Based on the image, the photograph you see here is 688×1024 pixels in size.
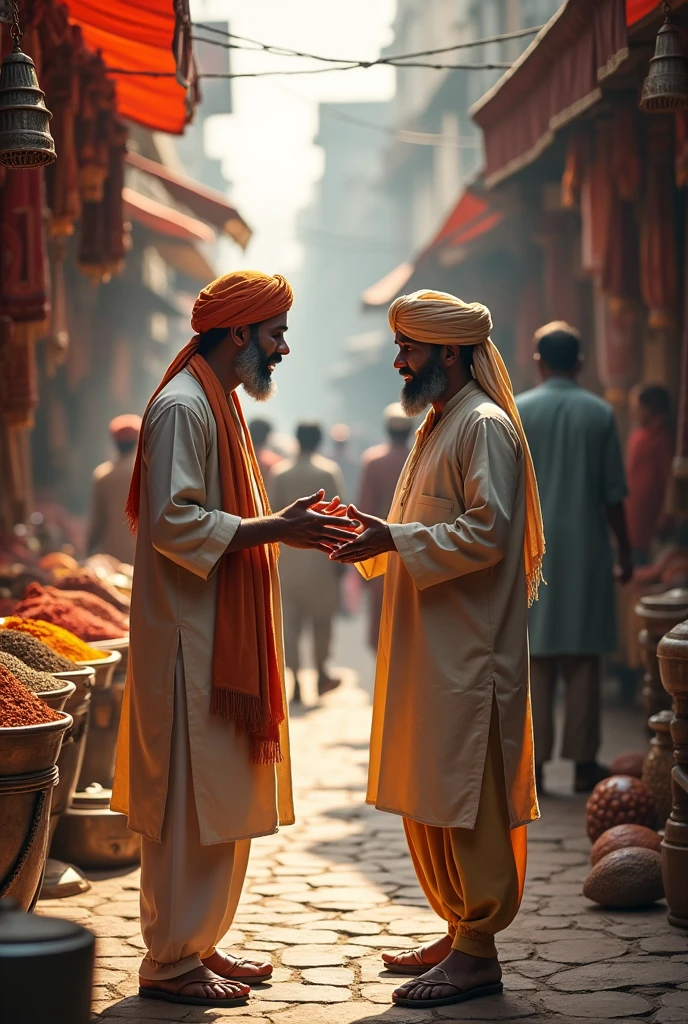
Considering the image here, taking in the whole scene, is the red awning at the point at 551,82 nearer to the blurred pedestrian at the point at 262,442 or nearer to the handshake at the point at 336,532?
the handshake at the point at 336,532

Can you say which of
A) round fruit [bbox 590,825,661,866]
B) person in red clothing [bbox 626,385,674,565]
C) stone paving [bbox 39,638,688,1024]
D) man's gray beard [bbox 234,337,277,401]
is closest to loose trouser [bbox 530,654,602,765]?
stone paving [bbox 39,638,688,1024]

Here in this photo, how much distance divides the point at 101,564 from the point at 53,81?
8.63 feet

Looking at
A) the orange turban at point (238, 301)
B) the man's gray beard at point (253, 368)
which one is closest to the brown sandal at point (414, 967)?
the man's gray beard at point (253, 368)

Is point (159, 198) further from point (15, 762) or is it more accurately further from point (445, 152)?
point (15, 762)

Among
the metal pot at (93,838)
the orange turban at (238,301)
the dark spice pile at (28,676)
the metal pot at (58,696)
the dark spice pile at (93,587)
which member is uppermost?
the orange turban at (238,301)

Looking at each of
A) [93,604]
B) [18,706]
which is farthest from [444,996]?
[93,604]

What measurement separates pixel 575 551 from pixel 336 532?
3.12 meters

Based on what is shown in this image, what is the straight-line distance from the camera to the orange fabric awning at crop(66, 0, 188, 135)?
7.22 m

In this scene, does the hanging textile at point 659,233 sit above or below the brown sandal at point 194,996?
above

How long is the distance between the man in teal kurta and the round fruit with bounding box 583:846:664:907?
197 cm

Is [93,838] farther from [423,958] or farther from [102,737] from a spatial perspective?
[423,958]

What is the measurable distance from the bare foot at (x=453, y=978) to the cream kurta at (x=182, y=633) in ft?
1.91

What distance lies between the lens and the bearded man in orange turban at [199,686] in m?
4.01

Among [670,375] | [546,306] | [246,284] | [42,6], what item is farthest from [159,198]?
[246,284]
